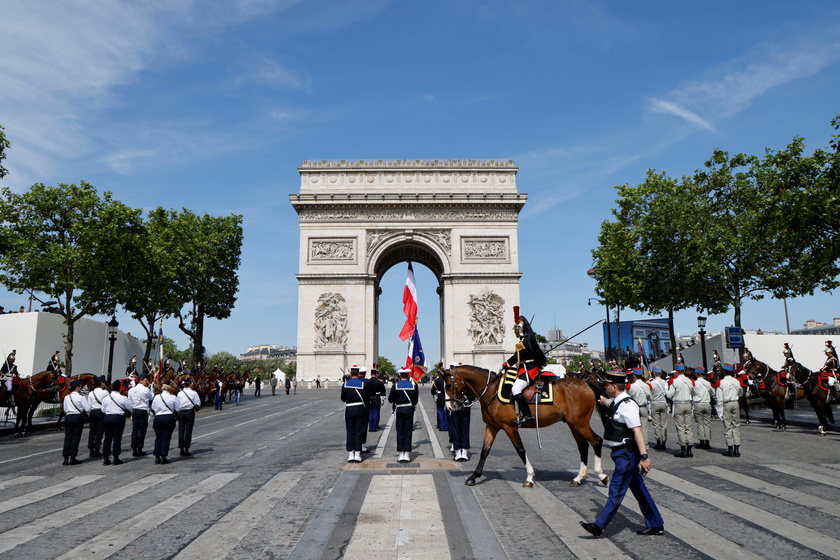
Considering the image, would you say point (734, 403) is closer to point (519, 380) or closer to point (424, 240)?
point (519, 380)

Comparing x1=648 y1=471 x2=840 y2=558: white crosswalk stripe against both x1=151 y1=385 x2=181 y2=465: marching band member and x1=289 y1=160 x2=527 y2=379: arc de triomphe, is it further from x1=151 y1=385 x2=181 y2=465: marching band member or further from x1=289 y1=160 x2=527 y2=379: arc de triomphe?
x1=289 y1=160 x2=527 y2=379: arc de triomphe

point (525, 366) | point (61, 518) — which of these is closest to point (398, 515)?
point (525, 366)

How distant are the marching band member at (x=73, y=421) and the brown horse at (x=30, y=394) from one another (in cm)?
721

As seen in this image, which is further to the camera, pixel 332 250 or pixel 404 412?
pixel 332 250

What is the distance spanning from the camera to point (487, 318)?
53656mm

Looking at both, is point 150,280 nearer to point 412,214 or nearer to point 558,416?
point 412,214

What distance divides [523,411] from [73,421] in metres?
9.41

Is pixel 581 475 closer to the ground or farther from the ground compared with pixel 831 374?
closer to the ground

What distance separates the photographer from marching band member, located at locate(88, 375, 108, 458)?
1280 cm

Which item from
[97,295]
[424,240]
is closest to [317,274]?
[424,240]

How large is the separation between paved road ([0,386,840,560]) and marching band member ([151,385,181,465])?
0.43 metres

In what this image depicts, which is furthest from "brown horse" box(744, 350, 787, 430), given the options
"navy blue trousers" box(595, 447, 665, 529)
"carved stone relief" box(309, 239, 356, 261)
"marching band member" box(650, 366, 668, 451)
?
"carved stone relief" box(309, 239, 356, 261)

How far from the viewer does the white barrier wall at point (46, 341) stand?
30297 millimetres

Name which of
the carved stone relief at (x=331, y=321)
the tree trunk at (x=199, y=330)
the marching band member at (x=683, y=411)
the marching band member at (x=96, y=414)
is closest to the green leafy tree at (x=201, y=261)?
the tree trunk at (x=199, y=330)
